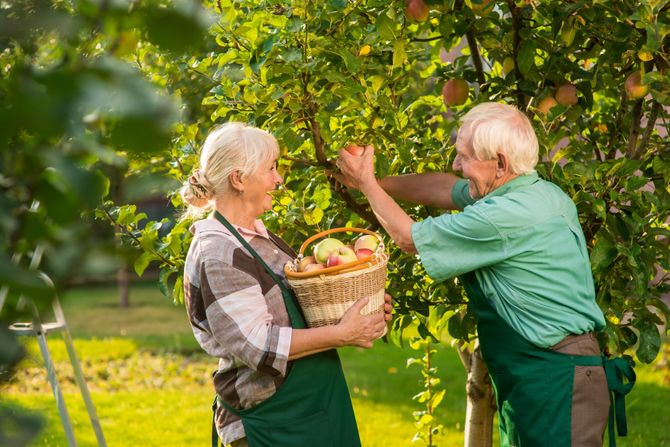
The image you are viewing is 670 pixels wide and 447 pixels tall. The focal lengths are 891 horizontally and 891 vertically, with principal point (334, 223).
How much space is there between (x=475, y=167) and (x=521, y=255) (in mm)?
253

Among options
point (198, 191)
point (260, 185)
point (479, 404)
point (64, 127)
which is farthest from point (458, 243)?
point (64, 127)

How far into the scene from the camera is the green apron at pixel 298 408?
2.12m

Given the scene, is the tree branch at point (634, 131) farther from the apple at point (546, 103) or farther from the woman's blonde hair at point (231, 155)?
the woman's blonde hair at point (231, 155)

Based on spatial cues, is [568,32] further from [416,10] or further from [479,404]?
[479,404]

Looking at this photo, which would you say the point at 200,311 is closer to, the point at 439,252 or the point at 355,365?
the point at 439,252

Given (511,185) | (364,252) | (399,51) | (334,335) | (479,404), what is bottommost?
(479,404)

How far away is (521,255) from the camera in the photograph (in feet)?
7.11

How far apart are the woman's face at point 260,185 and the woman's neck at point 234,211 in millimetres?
19

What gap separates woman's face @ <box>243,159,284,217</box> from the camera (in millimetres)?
2143

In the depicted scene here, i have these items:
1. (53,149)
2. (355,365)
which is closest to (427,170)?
(53,149)

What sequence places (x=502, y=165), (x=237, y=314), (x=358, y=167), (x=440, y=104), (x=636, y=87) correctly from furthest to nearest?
(x=440, y=104), (x=636, y=87), (x=358, y=167), (x=502, y=165), (x=237, y=314)

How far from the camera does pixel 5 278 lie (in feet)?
1.81

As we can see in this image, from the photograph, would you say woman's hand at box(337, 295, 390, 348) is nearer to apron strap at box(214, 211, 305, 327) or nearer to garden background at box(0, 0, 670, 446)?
apron strap at box(214, 211, 305, 327)

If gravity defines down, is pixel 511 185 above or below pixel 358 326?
above
